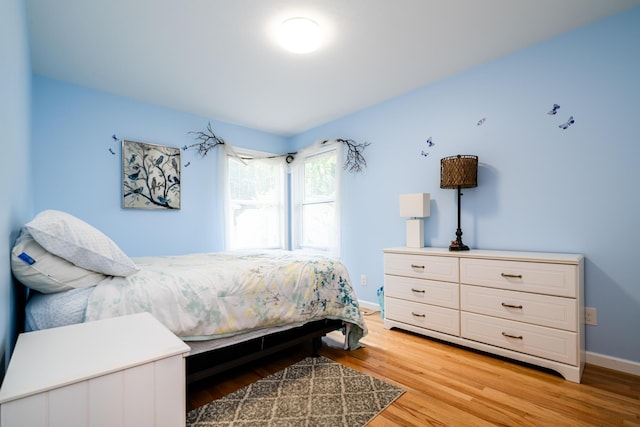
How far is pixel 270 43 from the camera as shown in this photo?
2.36 m

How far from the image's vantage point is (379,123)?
3.59 metres

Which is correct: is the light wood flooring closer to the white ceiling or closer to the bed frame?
the bed frame

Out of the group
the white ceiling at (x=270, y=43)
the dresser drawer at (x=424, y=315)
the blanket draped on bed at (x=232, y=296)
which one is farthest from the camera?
the dresser drawer at (x=424, y=315)

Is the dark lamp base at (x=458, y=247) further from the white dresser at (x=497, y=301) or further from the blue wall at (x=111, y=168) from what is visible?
the blue wall at (x=111, y=168)

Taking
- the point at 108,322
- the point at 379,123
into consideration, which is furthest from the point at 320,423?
the point at 379,123

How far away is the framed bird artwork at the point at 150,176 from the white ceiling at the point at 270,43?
543mm

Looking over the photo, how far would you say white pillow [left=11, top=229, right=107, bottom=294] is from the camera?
129 centimetres

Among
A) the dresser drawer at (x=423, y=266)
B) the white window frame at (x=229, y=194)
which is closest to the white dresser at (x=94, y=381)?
the dresser drawer at (x=423, y=266)

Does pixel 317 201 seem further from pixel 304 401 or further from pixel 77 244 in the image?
pixel 77 244

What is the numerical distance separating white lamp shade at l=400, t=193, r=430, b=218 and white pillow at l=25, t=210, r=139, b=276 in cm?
235

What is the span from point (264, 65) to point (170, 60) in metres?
0.76

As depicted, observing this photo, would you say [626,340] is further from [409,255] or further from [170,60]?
[170,60]

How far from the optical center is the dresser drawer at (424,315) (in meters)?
2.54

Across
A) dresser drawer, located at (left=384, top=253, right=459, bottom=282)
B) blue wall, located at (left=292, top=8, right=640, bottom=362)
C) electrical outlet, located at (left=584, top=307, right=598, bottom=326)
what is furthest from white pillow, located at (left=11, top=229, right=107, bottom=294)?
electrical outlet, located at (left=584, top=307, right=598, bottom=326)
